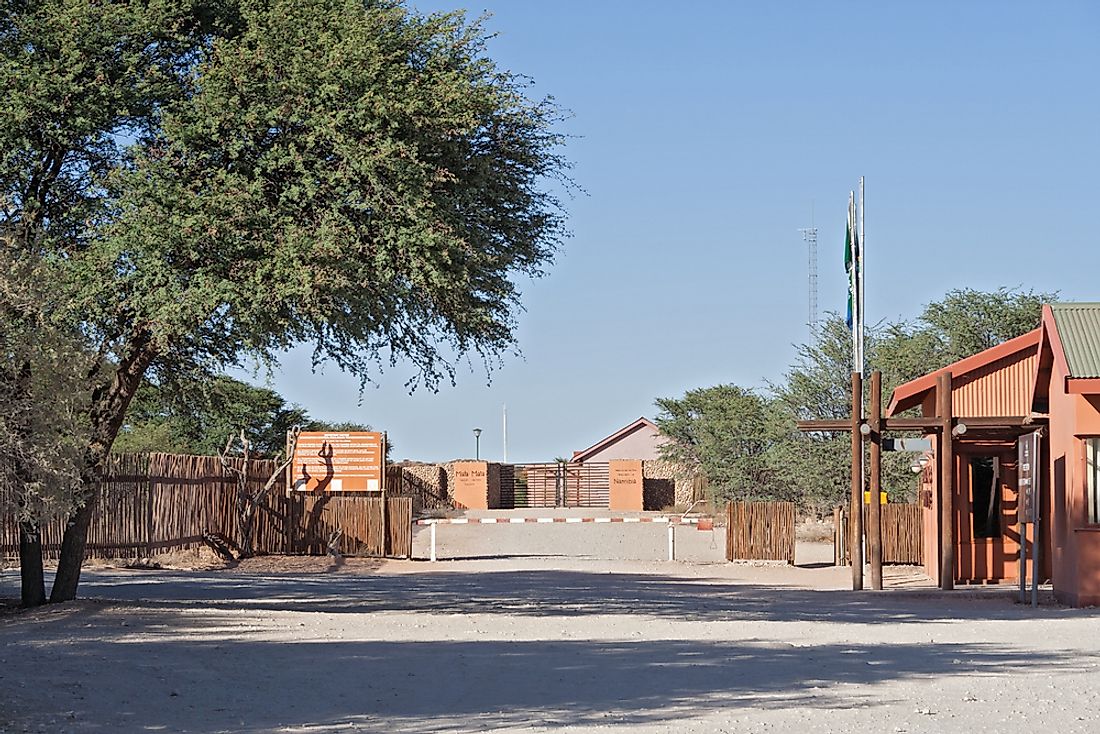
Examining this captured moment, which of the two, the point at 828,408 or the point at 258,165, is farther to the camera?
the point at 828,408

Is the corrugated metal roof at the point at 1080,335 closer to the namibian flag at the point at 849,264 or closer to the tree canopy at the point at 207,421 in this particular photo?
the namibian flag at the point at 849,264

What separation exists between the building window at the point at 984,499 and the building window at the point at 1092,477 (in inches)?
204

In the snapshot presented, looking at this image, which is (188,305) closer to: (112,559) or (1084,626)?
(1084,626)

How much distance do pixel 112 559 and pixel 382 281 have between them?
49.2ft

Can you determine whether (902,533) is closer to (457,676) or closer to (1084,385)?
(1084,385)

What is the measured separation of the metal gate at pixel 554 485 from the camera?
71.7m

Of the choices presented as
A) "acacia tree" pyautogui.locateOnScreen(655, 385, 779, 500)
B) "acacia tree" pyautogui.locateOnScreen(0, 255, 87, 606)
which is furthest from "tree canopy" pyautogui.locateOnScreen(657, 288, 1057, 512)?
"acacia tree" pyautogui.locateOnScreen(0, 255, 87, 606)

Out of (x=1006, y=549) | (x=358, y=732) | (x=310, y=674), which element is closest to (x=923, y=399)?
(x=1006, y=549)

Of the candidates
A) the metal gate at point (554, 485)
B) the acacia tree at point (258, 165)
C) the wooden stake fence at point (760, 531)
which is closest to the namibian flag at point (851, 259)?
the wooden stake fence at point (760, 531)

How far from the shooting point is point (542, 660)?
1381 cm

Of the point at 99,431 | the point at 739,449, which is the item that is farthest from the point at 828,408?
the point at 99,431

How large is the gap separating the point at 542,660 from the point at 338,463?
2210 centimetres

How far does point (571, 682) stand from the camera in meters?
12.2

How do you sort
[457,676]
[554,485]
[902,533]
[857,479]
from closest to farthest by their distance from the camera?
Result: 1. [457,676]
2. [857,479]
3. [902,533]
4. [554,485]
